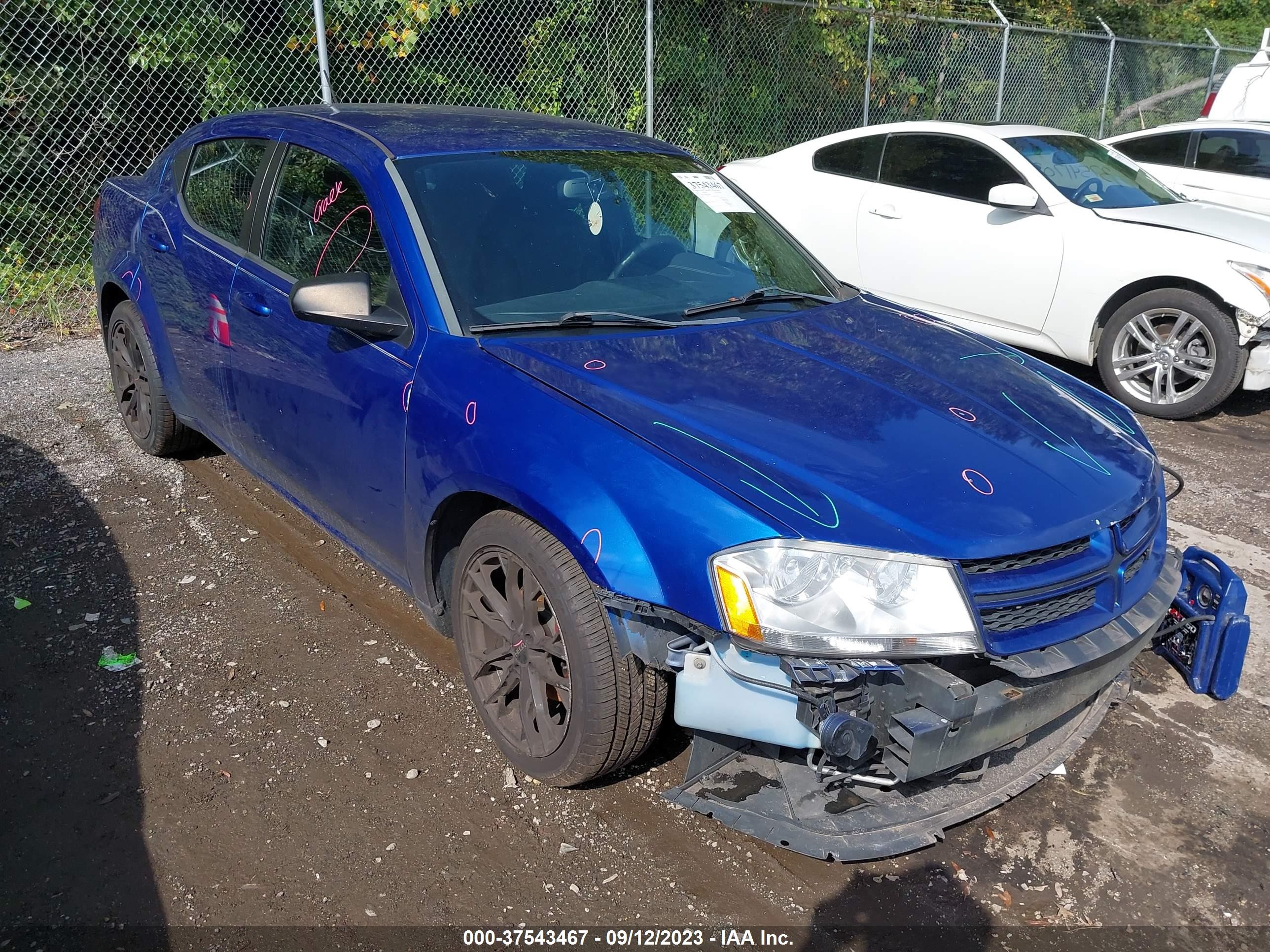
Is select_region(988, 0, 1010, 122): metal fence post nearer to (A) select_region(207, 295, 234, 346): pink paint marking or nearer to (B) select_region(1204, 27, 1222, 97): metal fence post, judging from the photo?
(B) select_region(1204, 27, 1222, 97): metal fence post

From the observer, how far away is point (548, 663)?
268cm

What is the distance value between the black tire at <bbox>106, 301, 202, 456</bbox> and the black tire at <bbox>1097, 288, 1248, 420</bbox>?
17.9ft

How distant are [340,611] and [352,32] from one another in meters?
6.35

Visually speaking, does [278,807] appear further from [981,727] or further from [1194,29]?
[1194,29]

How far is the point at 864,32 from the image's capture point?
11.7 metres

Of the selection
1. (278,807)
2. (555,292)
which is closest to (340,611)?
(278,807)

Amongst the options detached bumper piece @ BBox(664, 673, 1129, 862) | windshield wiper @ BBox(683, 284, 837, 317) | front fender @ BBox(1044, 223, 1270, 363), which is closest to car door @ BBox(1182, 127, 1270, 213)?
front fender @ BBox(1044, 223, 1270, 363)

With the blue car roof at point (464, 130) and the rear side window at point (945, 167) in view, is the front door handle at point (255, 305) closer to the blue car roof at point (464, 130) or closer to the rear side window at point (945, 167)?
the blue car roof at point (464, 130)

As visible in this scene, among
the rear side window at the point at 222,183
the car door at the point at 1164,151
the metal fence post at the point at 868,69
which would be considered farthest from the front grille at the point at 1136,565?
the metal fence post at the point at 868,69

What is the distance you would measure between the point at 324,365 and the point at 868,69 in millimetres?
10244

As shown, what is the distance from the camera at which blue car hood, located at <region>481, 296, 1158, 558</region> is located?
234 cm

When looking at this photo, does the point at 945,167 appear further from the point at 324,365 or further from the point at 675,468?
the point at 675,468

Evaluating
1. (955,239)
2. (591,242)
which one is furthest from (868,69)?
(591,242)

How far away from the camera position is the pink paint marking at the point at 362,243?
126 inches
